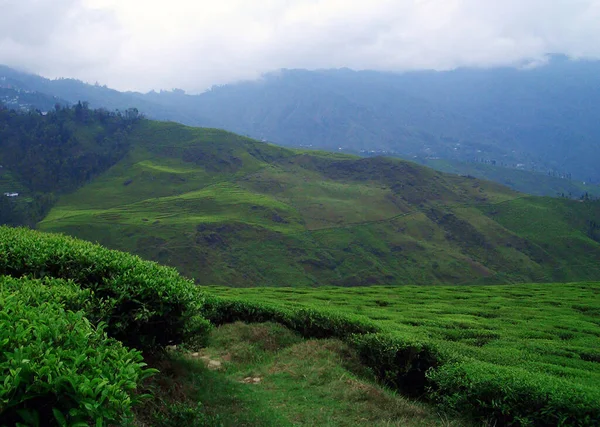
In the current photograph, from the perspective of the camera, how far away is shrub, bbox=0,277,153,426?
411 centimetres

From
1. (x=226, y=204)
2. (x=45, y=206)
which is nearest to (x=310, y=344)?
(x=226, y=204)

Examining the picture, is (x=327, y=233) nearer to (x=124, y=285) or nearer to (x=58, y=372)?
(x=124, y=285)

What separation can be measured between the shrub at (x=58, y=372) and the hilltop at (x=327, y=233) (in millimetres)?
122471

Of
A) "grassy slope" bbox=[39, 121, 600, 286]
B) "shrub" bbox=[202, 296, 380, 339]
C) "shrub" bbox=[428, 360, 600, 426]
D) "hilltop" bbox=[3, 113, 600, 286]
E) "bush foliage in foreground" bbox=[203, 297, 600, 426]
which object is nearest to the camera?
"shrub" bbox=[428, 360, 600, 426]

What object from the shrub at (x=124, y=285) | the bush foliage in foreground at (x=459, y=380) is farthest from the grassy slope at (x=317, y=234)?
the shrub at (x=124, y=285)

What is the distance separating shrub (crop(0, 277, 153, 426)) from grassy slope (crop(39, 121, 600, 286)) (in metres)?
122

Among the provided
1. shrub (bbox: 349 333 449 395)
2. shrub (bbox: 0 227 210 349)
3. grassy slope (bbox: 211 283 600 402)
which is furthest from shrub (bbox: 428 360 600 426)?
shrub (bbox: 0 227 210 349)

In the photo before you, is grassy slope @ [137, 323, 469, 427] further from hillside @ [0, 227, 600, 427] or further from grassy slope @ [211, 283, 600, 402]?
grassy slope @ [211, 283, 600, 402]

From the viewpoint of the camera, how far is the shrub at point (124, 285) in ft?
29.1

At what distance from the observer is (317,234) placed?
157750 millimetres

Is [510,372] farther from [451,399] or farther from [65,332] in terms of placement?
[65,332]

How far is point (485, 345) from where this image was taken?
54.4 feet

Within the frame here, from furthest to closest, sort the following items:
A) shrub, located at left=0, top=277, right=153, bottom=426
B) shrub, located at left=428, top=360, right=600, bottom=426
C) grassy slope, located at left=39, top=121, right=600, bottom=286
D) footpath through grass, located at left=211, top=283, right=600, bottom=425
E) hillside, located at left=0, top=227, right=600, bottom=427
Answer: grassy slope, located at left=39, top=121, right=600, bottom=286 → footpath through grass, located at left=211, top=283, right=600, bottom=425 → shrub, located at left=428, top=360, right=600, bottom=426 → hillside, located at left=0, top=227, right=600, bottom=427 → shrub, located at left=0, top=277, right=153, bottom=426

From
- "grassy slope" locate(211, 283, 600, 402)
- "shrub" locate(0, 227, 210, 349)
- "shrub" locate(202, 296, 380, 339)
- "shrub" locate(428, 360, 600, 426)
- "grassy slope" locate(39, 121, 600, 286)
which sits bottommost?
"grassy slope" locate(39, 121, 600, 286)
